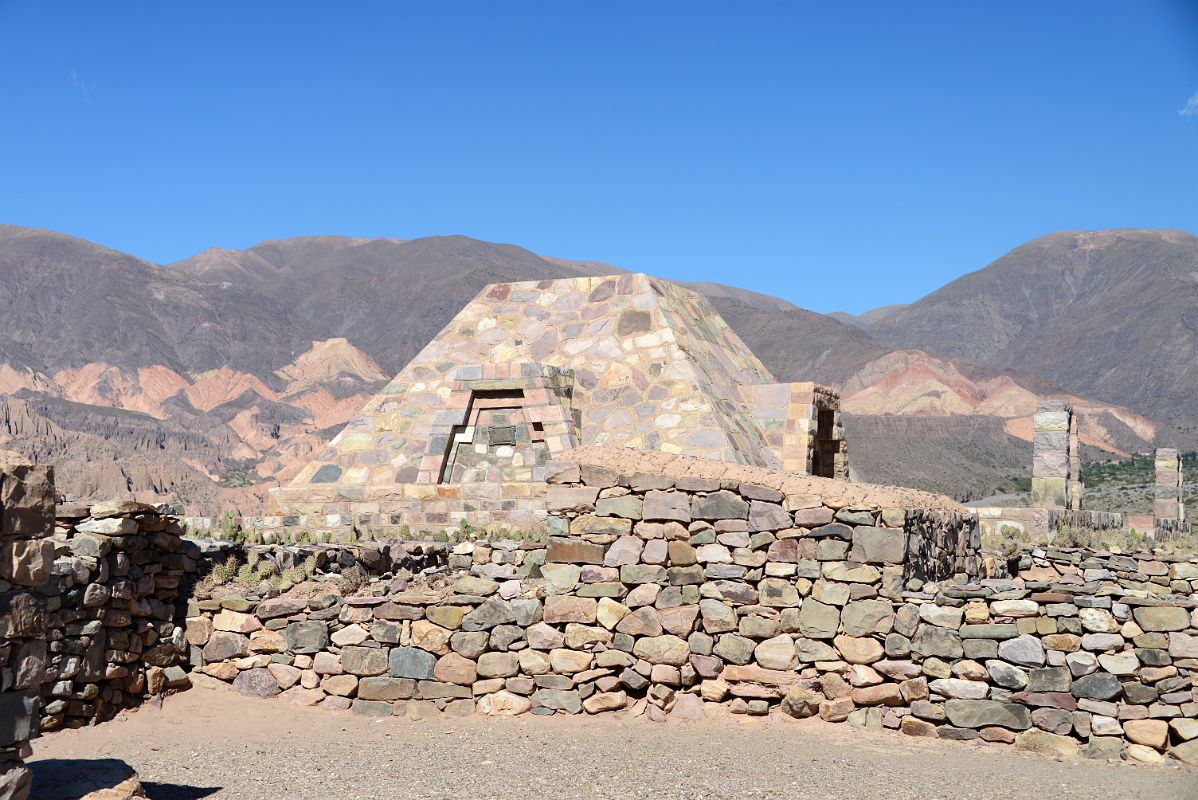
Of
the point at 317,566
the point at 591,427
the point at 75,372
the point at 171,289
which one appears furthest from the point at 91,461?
the point at 171,289

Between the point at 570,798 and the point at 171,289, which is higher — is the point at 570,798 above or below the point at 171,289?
below

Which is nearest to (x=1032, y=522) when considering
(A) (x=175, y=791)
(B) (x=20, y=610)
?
(A) (x=175, y=791)

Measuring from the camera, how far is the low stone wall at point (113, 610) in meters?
6.58

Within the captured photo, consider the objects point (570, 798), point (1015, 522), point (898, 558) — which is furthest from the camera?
point (1015, 522)

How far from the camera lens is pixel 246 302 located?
3285 inches

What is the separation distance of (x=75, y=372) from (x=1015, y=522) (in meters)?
61.6

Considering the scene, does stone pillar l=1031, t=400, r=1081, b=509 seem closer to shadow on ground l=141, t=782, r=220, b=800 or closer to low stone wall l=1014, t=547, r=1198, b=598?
low stone wall l=1014, t=547, r=1198, b=598

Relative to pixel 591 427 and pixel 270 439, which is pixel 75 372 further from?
pixel 591 427

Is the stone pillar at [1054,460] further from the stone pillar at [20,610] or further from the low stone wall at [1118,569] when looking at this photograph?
the stone pillar at [20,610]

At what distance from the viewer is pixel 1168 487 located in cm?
1708

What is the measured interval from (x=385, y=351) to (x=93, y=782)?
253 ft

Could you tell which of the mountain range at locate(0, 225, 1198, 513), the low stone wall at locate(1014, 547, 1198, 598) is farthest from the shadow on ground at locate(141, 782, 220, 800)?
the mountain range at locate(0, 225, 1198, 513)

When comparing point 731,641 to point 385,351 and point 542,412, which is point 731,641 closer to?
point 542,412

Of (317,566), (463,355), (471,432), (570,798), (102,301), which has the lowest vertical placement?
(570,798)
